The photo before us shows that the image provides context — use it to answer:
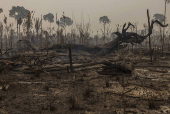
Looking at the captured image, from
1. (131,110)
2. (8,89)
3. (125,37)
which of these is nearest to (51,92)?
(8,89)

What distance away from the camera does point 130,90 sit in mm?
3895

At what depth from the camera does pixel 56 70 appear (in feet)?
21.9

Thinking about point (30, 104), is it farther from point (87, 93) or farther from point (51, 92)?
point (87, 93)

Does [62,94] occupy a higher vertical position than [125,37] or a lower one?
lower

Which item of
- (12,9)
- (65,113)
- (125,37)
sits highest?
(12,9)

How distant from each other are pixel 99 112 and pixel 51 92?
6.07 ft

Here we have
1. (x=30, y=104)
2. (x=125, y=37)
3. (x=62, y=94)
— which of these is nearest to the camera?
(x=30, y=104)

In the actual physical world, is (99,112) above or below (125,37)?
below

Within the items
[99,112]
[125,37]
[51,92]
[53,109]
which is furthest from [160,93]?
[125,37]

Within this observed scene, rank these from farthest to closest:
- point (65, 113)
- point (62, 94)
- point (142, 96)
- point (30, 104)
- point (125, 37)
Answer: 1. point (125, 37)
2. point (62, 94)
3. point (142, 96)
4. point (30, 104)
5. point (65, 113)

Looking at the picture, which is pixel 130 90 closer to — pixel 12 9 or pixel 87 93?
pixel 87 93

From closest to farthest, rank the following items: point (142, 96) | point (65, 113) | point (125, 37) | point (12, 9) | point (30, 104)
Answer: point (65, 113) < point (30, 104) < point (142, 96) < point (125, 37) < point (12, 9)

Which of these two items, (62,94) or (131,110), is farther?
(62,94)

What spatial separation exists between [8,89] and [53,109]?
207cm
